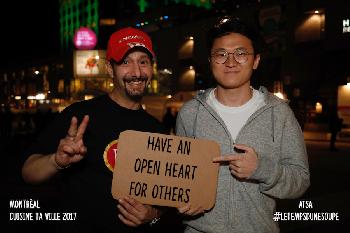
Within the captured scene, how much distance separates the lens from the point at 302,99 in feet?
79.1

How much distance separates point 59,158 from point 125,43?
1.19 metres

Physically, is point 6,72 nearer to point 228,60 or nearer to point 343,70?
point 343,70

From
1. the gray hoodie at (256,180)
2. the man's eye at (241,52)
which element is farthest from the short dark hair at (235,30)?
the gray hoodie at (256,180)

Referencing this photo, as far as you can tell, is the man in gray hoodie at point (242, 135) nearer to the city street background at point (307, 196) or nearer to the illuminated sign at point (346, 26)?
the city street background at point (307, 196)

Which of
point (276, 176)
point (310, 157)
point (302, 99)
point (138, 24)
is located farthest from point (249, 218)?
point (138, 24)

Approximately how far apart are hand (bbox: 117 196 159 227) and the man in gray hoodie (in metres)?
0.28

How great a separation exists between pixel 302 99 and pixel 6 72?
72.7 m

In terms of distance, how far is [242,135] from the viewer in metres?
2.84

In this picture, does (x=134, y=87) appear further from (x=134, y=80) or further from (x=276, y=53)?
(x=276, y=53)

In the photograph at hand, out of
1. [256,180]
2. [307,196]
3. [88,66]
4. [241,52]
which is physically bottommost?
[307,196]

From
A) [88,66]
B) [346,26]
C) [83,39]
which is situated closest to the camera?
[346,26]

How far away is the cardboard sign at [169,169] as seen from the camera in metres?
2.70

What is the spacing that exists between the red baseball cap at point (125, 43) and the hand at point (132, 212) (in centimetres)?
Result: 124

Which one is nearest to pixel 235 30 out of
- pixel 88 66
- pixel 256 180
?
pixel 256 180
